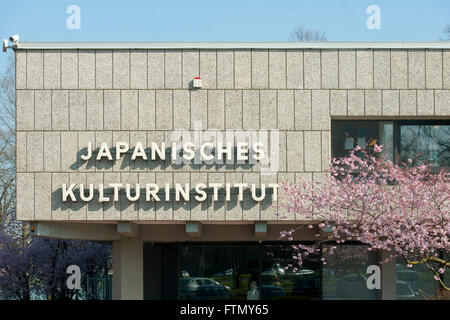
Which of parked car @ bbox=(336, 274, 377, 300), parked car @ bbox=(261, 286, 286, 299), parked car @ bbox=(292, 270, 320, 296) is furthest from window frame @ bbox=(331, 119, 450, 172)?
parked car @ bbox=(261, 286, 286, 299)

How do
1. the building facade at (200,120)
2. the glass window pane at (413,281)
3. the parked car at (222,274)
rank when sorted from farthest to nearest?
the parked car at (222,274) < the glass window pane at (413,281) < the building facade at (200,120)

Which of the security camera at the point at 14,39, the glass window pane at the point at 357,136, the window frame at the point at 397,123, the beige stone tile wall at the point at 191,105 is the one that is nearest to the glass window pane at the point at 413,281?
the window frame at the point at 397,123

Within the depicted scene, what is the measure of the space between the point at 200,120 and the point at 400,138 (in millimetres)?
5602

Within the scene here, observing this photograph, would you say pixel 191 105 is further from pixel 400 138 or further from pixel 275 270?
pixel 275 270

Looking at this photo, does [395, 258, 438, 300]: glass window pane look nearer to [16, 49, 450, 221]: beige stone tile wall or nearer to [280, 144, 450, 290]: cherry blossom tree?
[280, 144, 450, 290]: cherry blossom tree

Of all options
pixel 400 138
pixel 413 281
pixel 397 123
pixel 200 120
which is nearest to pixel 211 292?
pixel 413 281

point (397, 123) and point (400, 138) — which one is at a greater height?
point (397, 123)

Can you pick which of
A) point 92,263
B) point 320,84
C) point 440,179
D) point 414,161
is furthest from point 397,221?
point 92,263

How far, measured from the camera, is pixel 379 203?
16.2m

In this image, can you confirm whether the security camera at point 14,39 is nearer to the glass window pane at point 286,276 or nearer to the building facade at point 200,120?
the building facade at point 200,120

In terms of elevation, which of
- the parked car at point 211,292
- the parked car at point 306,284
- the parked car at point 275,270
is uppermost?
the parked car at point 275,270

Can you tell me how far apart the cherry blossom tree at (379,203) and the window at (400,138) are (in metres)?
0.27

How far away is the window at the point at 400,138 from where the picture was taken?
60.0ft
